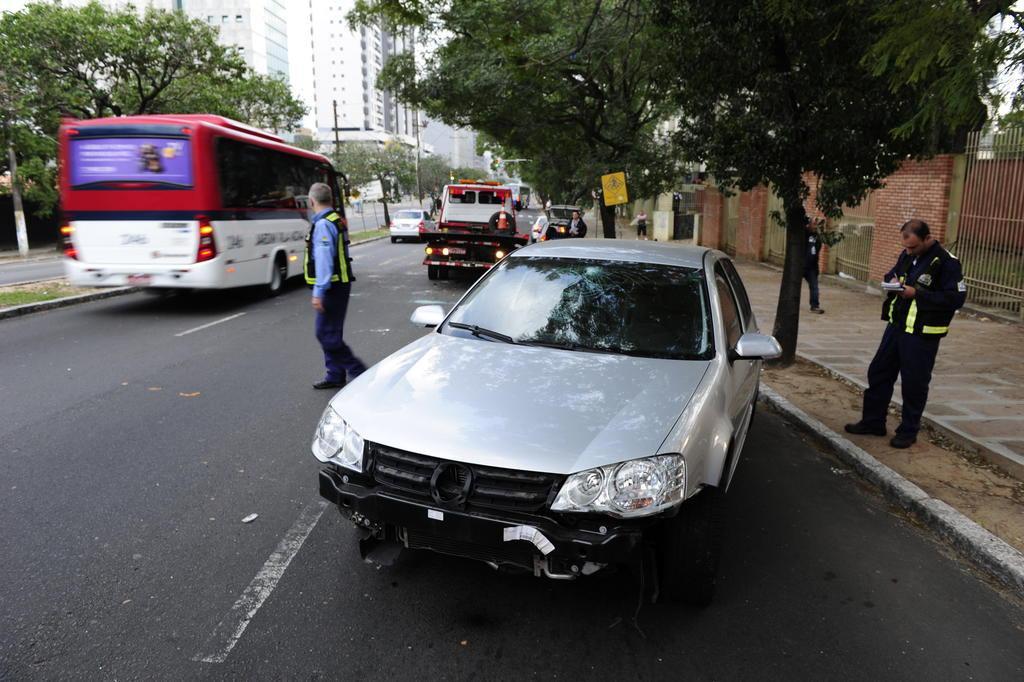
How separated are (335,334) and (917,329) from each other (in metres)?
5.05

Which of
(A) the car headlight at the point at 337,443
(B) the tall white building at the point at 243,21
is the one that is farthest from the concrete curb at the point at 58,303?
(B) the tall white building at the point at 243,21

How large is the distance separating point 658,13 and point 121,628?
7.88 metres

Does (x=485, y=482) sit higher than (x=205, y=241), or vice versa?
(x=205, y=241)

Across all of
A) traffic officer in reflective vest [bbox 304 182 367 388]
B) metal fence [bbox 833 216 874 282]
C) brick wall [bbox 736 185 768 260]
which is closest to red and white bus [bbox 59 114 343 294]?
traffic officer in reflective vest [bbox 304 182 367 388]

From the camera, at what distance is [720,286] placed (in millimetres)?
4535

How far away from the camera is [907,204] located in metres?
13.8

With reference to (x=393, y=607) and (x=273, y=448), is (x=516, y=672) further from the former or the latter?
(x=273, y=448)

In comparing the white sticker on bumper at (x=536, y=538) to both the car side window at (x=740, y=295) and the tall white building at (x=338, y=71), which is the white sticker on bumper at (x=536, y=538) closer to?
the car side window at (x=740, y=295)

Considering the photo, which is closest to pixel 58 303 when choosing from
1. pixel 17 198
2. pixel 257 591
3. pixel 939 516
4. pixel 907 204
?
pixel 257 591

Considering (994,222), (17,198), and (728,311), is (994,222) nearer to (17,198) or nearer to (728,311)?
(728,311)

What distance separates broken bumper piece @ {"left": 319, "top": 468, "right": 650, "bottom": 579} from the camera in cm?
280

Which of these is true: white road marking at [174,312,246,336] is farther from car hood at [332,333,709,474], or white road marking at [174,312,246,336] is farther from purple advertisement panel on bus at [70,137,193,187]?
car hood at [332,333,709,474]

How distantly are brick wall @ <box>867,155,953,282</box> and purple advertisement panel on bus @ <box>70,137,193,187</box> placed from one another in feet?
39.6

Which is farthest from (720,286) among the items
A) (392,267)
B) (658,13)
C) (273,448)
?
(392,267)
